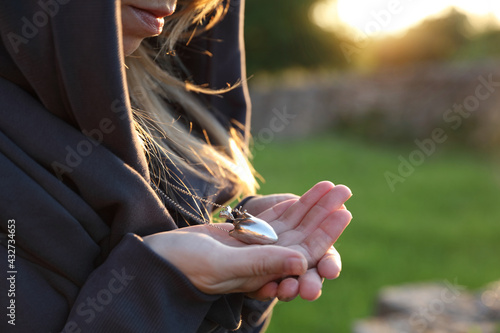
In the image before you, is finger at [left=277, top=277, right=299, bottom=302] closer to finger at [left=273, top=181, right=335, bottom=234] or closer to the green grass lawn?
finger at [left=273, top=181, right=335, bottom=234]

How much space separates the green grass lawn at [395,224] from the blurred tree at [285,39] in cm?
965

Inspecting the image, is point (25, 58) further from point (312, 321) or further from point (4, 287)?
point (312, 321)

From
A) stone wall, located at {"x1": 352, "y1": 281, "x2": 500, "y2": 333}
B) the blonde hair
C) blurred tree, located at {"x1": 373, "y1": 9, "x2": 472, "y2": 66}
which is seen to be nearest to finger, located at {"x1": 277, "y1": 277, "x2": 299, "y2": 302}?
the blonde hair

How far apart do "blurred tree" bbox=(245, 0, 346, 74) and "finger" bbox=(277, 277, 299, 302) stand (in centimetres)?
1902

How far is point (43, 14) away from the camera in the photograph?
1.00m

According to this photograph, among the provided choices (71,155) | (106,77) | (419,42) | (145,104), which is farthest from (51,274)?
(419,42)

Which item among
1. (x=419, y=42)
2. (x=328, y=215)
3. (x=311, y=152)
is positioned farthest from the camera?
(x=419, y=42)

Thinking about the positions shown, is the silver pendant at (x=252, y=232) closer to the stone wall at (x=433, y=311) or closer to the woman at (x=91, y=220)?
the woman at (x=91, y=220)

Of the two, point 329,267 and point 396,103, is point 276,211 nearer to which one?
point 329,267

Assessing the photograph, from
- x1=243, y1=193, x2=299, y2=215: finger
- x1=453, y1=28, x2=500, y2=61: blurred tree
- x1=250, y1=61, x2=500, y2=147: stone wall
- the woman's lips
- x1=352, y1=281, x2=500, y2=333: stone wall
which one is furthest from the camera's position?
x1=453, y1=28, x2=500, y2=61: blurred tree

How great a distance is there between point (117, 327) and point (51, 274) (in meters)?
0.17

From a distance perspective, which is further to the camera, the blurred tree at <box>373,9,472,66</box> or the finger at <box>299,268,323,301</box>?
the blurred tree at <box>373,9,472,66</box>

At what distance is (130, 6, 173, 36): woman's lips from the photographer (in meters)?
1.27

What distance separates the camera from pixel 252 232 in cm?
122
